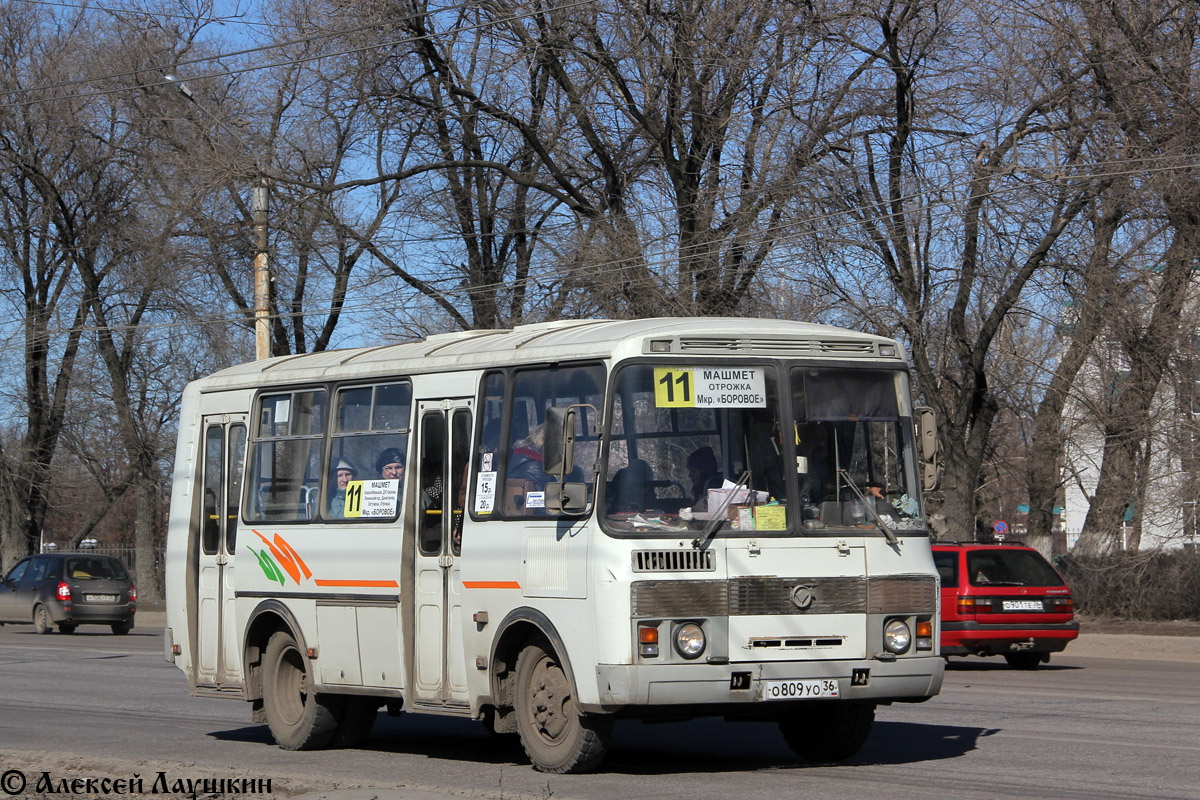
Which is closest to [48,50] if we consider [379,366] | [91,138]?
[91,138]

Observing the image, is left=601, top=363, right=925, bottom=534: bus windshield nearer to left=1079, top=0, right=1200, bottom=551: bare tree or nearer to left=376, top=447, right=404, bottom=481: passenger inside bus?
left=376, top=447, right=404, bottom=481: passenger inside bus

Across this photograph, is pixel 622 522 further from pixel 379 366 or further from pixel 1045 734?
pixel 1045 734

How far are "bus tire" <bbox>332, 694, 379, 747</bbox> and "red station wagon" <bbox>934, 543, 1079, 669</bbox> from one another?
9654 mm

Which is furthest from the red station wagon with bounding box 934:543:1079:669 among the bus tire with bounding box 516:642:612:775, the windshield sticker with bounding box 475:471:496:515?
the bus tire with bounding box 516:642:612:775

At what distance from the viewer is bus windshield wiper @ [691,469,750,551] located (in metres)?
9.05

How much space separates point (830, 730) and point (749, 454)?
2.17 m

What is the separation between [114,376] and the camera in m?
43.6

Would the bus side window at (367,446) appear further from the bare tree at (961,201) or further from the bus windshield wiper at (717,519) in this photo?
the bare tree at (961,201)

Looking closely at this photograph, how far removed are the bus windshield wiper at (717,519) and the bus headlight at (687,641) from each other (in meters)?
0.48

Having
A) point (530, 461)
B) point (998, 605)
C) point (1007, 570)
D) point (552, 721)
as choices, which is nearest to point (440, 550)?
point (530, 461)

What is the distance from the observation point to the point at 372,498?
11.1m

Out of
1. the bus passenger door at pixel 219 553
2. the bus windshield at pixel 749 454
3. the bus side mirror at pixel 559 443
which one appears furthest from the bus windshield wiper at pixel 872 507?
the bus passenger door at pixel 219 553

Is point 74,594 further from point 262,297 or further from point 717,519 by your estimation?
point 717,519

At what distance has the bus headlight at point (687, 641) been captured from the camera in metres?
8.92
